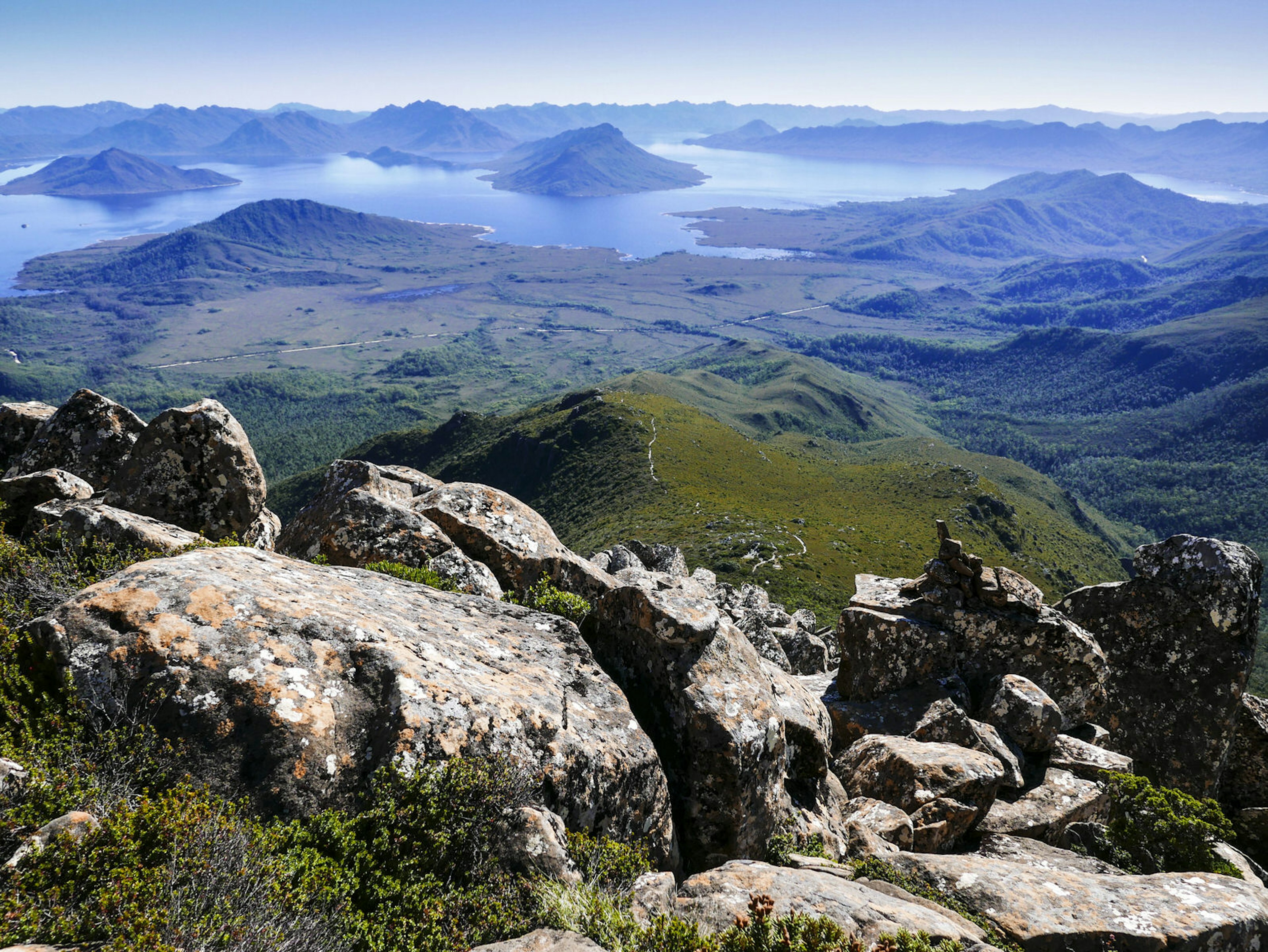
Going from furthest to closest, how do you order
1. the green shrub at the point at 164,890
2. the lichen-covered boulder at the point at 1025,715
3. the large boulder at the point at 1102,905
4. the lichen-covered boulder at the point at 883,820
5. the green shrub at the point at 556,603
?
the lichen-covered boulder at the point at 1025,715
the green shrub at the point at 556,603
the lichen-covered boulder at the point at 883,820
the large boulder at the point at 1102,905
the green shrub at the point at 164,890

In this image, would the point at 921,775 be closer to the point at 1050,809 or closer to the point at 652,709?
the point at 1050,809

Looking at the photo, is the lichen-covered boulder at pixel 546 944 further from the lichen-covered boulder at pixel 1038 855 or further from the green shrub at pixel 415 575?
the lichen-covered boulder at pixel 1038 855

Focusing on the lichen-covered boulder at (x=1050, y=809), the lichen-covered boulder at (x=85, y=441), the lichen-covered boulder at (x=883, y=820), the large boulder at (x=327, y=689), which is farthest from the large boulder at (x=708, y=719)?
the lichen-covered boulder at (x=85, y=441)

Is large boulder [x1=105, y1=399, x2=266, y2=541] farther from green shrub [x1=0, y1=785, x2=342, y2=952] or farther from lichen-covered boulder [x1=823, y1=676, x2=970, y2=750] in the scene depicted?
lichen-covered boulder [x1=823, y1=676, x2=970, y2=750]

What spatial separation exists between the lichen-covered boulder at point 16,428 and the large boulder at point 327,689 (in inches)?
832

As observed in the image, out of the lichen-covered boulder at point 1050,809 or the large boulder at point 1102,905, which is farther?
the lichen-covered boulder at point 1050,809

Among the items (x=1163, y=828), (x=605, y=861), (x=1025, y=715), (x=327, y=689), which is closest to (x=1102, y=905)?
(x=1163, y=828)

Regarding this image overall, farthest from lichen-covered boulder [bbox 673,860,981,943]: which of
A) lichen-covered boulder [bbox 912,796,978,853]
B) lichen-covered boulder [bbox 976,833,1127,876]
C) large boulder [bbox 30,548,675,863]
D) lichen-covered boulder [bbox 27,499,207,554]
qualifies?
lichen-covered boulder [bbox 27,499,207,554]

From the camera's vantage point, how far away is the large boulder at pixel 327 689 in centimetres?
1048

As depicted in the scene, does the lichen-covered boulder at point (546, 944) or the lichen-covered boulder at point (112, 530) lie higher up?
the lichen-covered boulder at point (112, 530)

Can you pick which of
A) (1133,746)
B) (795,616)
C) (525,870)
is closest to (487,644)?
(525,870)

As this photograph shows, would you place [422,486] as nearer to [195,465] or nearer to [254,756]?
[195,465]

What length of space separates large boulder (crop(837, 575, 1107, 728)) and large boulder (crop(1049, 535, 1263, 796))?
225 cm

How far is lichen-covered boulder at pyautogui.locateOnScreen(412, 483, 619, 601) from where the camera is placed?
2122 centimetres
